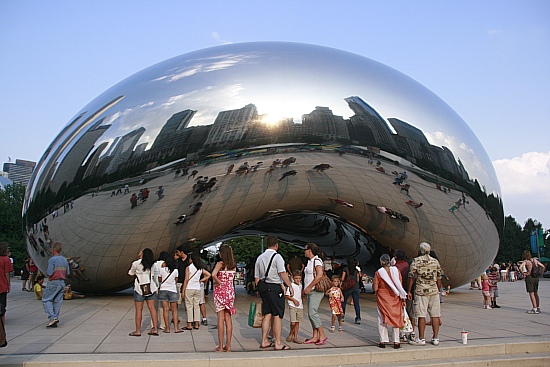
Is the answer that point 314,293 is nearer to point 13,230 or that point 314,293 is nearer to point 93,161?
point 93,161

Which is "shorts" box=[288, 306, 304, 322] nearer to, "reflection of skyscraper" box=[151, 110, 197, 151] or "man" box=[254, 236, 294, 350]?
"man" box=[254, 236, 294, 350]

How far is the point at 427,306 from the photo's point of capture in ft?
22.2

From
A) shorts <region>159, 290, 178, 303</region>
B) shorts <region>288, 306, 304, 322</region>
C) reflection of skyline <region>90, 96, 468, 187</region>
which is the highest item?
reflection of skyline <region>90, 96, 468, 187</region>

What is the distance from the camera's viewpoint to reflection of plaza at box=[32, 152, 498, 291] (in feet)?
31.4

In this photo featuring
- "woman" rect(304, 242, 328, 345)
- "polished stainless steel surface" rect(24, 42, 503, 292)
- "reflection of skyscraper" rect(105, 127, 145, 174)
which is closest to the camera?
"woman" rect(304, 242, 328, 345)

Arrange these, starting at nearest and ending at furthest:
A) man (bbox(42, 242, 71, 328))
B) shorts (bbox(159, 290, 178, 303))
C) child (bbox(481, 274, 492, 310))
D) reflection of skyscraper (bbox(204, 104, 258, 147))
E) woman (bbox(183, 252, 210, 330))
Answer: shorts (bbox(159, 290, 178, 303)) < woman (bbox(183, 252, 210, 330)) < man (bbox(42, 242, 71, 328)) < reflection of skyscraper (bbox(204, 104, 258, 147)) < child (bbox(481, 274, 492, 310))

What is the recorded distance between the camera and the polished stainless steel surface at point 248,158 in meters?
9.39

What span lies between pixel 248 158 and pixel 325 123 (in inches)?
64.4

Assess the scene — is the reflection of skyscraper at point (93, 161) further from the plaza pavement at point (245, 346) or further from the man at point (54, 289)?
the plaza pavement at point (245, 346)

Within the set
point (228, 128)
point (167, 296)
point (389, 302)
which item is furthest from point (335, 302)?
point (228, 128)

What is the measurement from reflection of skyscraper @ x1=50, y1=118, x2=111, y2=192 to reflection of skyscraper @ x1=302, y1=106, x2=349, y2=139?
13.3 feet

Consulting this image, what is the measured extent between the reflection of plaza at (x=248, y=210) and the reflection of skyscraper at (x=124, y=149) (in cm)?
56

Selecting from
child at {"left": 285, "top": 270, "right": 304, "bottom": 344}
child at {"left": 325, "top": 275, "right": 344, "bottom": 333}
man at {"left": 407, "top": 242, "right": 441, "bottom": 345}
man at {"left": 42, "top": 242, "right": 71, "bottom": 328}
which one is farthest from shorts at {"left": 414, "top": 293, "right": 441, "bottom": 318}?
man at {"left": 42, "top": 242, "right": 71, "bottom": 328}

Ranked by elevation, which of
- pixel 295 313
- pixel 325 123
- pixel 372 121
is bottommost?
pixel 295 313
